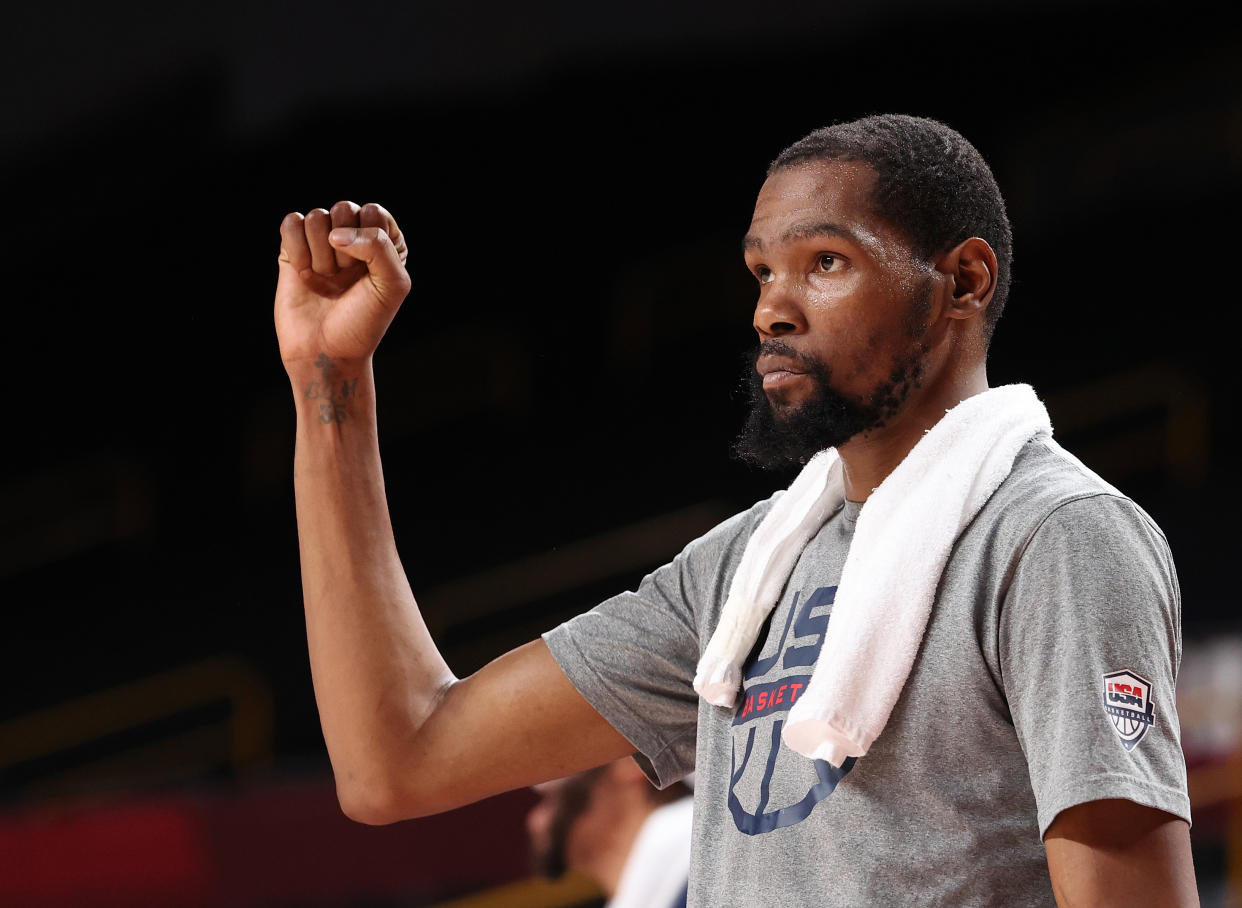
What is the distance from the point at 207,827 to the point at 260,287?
15.8 ft

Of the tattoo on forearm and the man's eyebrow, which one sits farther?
the tattoo on forearm

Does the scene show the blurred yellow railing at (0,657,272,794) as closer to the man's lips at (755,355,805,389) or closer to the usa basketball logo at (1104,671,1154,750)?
the man's lips at (755,355,805,389)

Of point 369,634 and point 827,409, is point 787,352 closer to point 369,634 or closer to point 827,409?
point 827,409

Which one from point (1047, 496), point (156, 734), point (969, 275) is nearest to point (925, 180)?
point (969, 275)

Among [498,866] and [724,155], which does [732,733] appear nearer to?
[498,866]

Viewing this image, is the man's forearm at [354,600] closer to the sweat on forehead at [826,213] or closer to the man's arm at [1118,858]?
the sweat on forehead at [826,213]

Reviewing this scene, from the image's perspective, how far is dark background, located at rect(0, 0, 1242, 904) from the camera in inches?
308

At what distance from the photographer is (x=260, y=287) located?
8992 mm

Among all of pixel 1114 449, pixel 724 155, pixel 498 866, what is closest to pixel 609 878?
pixel 498 866

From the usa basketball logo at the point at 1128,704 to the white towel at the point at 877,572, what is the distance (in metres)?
0.19

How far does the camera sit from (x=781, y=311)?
1.58m

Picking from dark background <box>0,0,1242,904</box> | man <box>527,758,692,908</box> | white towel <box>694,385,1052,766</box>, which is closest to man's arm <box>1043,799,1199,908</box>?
white towel <box>694,385,1052,766</box>

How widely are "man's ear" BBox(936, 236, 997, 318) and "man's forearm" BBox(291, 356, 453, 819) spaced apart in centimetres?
67

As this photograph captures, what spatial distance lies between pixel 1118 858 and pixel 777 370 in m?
0.60
